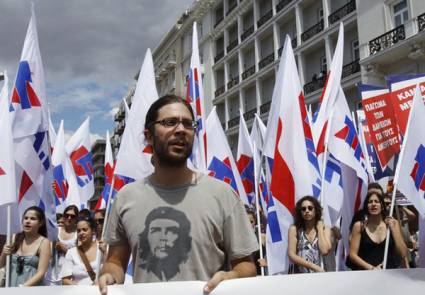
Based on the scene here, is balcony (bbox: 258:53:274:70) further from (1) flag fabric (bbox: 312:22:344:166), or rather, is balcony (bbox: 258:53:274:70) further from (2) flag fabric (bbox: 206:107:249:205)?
(1) flag fabric (bbox: 312:22:344:166)

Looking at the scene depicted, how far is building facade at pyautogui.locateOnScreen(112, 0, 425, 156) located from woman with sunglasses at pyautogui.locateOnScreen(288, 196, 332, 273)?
13.0 metres

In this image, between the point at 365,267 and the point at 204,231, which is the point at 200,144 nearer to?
the point at 365,267

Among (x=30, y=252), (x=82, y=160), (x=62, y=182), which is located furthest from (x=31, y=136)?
(x=82, y=160)

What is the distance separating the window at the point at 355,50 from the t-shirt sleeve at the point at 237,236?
785 inches

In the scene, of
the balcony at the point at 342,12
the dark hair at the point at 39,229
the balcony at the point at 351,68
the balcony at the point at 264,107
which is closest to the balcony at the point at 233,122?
the balcony at the point at 264,107

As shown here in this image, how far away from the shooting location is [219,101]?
33250 mm

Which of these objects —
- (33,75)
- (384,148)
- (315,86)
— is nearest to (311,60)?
(315,86)

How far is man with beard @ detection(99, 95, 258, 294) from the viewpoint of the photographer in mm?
1810

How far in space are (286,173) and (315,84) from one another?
59.8 feet

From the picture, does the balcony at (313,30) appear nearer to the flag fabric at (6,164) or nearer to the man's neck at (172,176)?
the flag fabric at (6,164)

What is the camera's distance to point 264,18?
92.7 feet

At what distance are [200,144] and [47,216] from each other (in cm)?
196

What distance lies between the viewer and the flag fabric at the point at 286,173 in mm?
5184

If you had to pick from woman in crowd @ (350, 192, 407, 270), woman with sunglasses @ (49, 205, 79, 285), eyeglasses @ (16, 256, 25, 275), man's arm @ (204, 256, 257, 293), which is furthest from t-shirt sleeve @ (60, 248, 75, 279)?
man's arm @ (204, 256, 257, 293)
